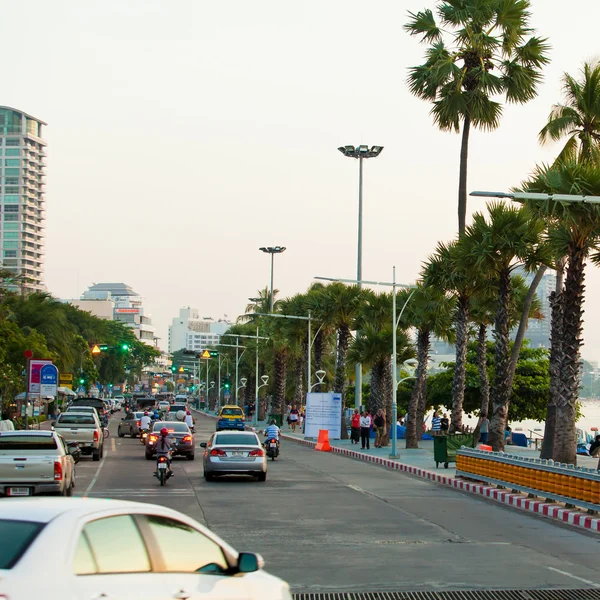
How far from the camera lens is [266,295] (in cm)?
11094

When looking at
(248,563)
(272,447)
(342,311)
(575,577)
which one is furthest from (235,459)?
(342,311)

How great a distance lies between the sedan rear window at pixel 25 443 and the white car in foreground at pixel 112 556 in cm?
1625

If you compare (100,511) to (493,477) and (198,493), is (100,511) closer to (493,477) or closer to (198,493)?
(198,493)

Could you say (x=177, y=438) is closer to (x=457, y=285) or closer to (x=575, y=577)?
(x=457, y=285)

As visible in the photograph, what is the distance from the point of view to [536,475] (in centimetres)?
2333

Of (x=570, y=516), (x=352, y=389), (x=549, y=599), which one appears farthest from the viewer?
(x=352, y=389)

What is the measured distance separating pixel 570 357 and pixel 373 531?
527 inches

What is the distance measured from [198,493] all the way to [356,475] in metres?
8.37

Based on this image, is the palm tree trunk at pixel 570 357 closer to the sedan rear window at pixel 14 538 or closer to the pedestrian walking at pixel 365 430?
the pedestrian walking at pixel 365 430

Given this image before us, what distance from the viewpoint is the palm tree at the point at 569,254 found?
27.4m

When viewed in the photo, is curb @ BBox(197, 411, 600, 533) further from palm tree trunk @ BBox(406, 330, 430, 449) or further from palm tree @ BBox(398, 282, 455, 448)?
palm tree @ BBox(398, 282, 455, 448)

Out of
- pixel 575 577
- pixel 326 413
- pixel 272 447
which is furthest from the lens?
pixel 326 413

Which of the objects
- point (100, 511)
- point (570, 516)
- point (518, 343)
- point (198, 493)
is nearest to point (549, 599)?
point (100, 511)

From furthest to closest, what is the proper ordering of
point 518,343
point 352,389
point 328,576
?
point 352,389, point 518,343, point 328,576
